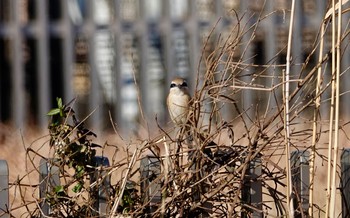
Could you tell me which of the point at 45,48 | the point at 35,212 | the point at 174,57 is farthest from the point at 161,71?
the point at 35,212

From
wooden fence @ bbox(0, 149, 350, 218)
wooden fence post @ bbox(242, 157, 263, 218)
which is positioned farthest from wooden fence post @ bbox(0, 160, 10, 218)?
wooden fence post @ bbox(242, 157, 263, 218)

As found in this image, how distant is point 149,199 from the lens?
301 centimetres

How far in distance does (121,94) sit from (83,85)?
0.59m

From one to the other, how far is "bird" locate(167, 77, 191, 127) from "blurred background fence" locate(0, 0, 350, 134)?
3343 millimetres

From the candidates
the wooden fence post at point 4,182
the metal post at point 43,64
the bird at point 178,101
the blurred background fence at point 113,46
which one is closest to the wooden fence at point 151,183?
the wooden fence post at point 4,182

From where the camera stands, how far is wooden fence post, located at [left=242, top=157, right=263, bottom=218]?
3.06 meters

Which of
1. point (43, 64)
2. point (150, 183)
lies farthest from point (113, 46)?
point (150, 183)

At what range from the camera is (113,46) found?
818cm

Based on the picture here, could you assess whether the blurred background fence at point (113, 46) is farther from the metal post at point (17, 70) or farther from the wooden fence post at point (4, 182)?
the wooden fence post at point (4, 182)

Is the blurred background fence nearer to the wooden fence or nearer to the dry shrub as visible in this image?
the wooden fence

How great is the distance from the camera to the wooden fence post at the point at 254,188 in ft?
10.0

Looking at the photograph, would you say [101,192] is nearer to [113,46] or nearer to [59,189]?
[59,189]

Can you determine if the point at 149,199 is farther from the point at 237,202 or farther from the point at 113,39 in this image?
the point at 113,39

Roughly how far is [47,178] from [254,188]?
601 millimetres
